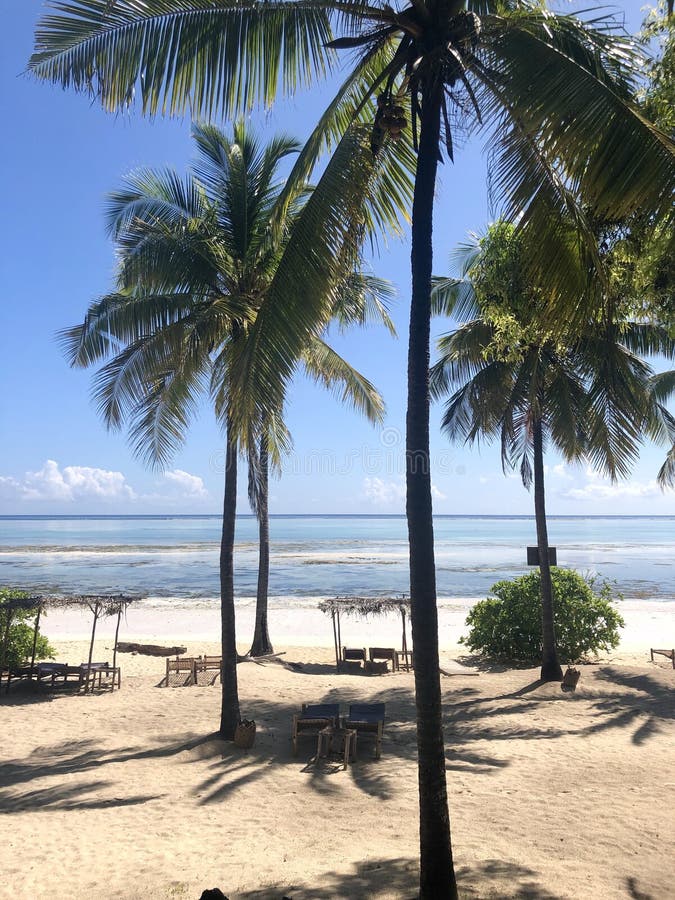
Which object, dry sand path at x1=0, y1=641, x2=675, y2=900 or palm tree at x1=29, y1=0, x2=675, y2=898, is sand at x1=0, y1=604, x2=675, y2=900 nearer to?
dry sand path at x1=0, y1=641, x2=675, y2=900

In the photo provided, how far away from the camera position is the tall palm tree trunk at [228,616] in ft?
33.0

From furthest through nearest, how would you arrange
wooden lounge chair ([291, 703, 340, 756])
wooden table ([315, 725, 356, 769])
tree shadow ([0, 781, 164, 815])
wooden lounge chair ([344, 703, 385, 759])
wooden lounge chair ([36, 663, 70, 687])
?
wooden lounge chair ([36, 663, 70, 687]) < wooden lounge chair ([291, 703, 340, 756]) < wooden lounge chair ([344, 703, 385, 759]) < wooden table ([315, 725, 356, 769]) < tree shadow ([0, 781, 164, 815])

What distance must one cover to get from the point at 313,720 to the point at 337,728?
422mm

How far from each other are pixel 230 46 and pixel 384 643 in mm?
20989

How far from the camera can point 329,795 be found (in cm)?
779

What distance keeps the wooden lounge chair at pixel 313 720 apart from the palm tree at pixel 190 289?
41.9 inches

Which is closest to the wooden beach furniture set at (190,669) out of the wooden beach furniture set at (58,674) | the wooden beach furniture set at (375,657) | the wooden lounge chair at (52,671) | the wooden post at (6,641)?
the wooden beach furniture set at (58,674)

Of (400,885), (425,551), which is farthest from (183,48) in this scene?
(400,885)

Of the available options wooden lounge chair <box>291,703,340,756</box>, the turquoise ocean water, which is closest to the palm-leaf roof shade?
wooden lounge chair <box>291,703,340,756</box>

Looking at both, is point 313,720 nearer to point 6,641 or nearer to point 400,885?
point 400,885

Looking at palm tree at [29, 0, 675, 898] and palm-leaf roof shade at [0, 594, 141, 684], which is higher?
palm tree at [29, 0, 675, 898]

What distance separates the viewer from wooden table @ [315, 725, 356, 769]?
909 centimetres

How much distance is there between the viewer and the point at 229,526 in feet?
34.8

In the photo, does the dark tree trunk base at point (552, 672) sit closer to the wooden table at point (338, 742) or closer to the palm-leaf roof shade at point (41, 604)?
the wooden table at point (338, 742)
